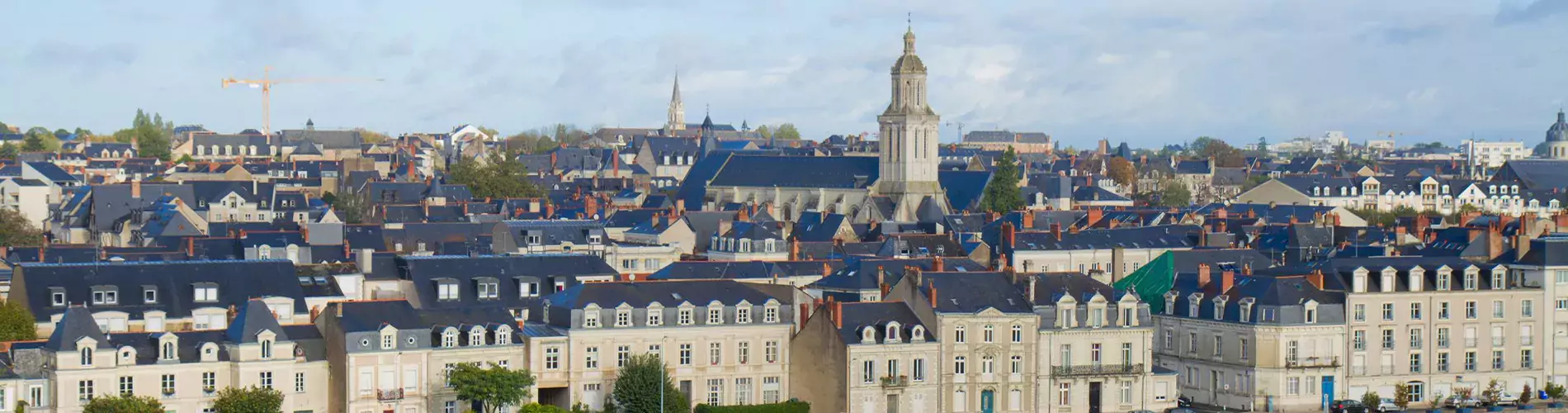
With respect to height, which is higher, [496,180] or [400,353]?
[496,180]

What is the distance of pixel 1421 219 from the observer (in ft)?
323

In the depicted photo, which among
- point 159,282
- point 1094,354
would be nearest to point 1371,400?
point 1094,354

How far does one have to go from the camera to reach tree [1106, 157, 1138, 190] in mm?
182750

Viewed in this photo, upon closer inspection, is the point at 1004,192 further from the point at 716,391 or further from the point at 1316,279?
the point at 716,391

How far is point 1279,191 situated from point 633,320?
314ft

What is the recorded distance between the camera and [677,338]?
59.4 metres

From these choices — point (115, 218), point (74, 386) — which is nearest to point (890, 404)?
point (74, 386)

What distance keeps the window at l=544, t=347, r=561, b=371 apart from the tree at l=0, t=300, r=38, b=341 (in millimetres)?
11702

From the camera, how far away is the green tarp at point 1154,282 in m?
67.1

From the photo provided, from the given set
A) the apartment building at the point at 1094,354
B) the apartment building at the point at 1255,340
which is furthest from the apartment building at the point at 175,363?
the apartment building at the point at 1255,340

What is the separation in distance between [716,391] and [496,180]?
3147 inches

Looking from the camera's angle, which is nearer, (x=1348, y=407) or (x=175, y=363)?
(x=175, y=363)

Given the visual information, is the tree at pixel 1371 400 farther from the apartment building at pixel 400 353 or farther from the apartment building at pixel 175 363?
the apartment building at pixel 175 363

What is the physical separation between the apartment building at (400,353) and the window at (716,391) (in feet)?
15.5
